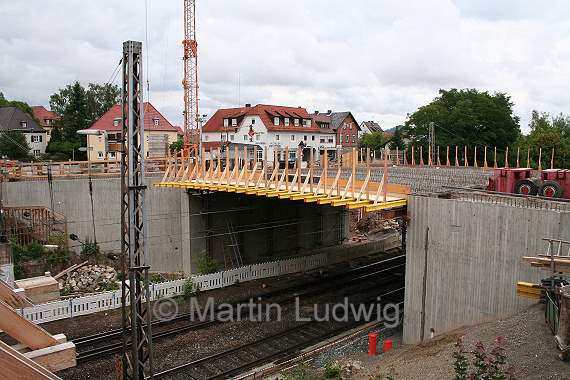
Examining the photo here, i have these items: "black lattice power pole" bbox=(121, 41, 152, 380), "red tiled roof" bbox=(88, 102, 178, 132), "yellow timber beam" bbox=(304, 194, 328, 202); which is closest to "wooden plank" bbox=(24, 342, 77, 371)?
"black lattice power pole" bbox=(121, 41, 152, 380)

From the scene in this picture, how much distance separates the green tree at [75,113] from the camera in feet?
184

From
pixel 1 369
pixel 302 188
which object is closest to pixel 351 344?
pixel 302 188

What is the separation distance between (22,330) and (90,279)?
57.9 ft

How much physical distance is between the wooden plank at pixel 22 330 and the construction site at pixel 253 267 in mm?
22

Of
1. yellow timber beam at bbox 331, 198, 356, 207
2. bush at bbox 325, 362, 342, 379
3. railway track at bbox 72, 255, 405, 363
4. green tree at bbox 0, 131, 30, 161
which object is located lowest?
railway track at bbox 72, 255, 405, 363

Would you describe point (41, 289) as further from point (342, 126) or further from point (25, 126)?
point (342, 126)

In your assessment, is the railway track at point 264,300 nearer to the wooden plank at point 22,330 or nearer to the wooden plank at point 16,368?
the wooden plank at point 22,330

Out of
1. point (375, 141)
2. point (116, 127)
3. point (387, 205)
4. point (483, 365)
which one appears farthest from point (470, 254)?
point (375, 141)

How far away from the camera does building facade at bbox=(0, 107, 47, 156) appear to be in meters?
61.4

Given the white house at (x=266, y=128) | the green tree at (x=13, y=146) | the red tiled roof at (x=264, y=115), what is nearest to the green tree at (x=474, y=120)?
the white house at (x=266, y=128)

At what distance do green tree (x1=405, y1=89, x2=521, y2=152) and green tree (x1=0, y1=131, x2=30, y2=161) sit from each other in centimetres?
4622

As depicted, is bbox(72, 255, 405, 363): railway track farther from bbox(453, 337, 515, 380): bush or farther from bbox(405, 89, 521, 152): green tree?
bbox(405, 89, 521, 152): green tree

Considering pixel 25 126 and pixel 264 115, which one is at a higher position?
pixel 264 115

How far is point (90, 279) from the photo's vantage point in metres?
22.9
